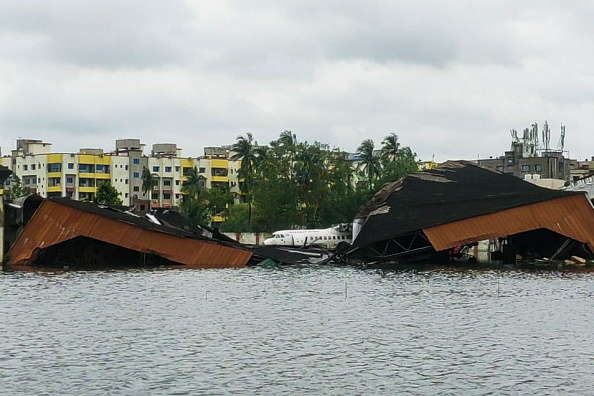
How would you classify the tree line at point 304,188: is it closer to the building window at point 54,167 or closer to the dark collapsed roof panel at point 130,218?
the building window at point 54,167

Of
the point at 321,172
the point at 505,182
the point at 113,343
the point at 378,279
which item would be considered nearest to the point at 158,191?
the point at 321,172

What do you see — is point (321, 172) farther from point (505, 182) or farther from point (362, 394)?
point (362, 394)

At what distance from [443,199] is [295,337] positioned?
138 ft

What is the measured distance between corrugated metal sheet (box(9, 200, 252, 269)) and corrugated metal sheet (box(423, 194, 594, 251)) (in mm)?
14173

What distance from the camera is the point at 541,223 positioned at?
68.2m

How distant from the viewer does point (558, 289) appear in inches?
1961

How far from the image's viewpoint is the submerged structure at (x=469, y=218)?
6825cm

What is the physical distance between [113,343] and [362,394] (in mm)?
10220

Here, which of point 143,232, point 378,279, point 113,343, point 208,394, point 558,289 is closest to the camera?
point 208,394

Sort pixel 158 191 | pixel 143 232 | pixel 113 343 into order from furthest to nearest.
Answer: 1. pixel 158 191
2. pixel 143 232
3. pixel 113 343

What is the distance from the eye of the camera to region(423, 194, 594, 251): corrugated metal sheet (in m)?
68.2

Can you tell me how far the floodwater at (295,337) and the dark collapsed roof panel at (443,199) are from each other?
15000mm

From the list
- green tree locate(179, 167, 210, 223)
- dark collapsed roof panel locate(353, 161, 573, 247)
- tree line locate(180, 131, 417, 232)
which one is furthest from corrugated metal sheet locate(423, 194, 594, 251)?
green tree locate(179, 167, 210, 223)

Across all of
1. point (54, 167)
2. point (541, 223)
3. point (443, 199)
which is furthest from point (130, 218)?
point (54, 167)
